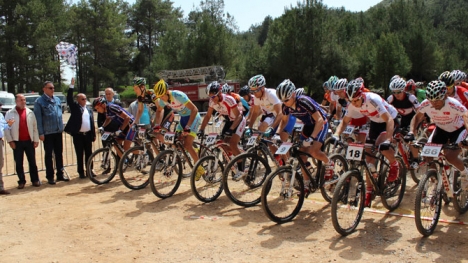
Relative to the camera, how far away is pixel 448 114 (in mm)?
5613

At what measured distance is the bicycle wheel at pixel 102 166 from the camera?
8.69 metres

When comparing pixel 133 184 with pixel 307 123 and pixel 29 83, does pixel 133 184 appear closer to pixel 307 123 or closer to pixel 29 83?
pixel 307 123

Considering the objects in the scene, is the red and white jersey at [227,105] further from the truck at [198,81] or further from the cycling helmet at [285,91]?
the truck at [198,81]

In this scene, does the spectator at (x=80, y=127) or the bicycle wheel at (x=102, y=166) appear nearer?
the bicycle wheel at (x=102, y=166)

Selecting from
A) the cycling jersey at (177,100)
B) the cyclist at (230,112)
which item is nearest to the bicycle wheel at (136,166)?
the cycling jersey at (177,100)

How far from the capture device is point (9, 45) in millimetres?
45156

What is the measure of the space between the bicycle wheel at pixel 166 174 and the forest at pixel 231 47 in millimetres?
29028

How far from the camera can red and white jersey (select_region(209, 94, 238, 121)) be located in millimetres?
7879

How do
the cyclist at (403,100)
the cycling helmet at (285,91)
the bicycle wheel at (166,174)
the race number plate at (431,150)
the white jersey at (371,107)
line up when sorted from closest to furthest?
1. the race number plate at (431,150)
2. the white jersey at (371,107)
3. the cycling helmet at (285,91)
4. the bicycle wheel at (166,174)
5. the cyclist at (403,100)

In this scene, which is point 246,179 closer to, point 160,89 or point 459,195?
point 160,89

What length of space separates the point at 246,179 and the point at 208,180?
644 mm

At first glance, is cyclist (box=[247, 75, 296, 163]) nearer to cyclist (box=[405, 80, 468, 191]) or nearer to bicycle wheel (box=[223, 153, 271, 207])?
bicycle wheel (box=[223, 153, 271, 207])

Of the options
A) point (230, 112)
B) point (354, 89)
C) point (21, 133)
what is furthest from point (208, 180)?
point (21, 133)

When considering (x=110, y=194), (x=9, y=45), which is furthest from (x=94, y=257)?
(x=9, y=45)
